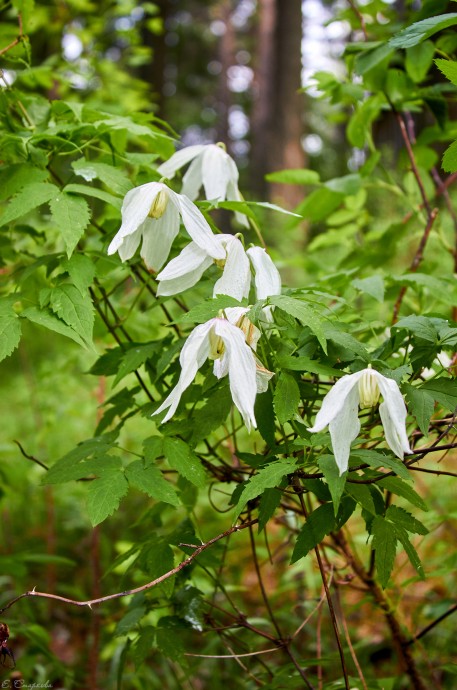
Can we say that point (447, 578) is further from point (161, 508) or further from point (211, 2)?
point (211, 2)

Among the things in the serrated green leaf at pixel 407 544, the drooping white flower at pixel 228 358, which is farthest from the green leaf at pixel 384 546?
the drooping white flower at pixel 228 358

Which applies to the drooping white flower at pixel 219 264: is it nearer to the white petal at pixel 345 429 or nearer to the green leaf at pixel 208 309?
the green leaf at pixel 208 309

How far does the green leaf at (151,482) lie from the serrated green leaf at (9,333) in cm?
23

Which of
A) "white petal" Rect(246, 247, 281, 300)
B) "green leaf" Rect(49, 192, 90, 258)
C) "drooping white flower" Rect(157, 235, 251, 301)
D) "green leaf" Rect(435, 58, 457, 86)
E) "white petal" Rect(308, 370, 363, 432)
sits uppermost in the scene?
"green leaf" Rect(435, 58, 457, 86)

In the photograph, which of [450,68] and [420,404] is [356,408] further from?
[450,68]

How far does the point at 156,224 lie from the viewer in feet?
2.91

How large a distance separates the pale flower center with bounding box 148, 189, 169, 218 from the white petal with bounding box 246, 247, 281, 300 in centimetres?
14

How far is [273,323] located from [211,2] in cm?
1264

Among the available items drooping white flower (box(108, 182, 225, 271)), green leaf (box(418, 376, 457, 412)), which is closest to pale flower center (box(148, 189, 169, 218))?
drooping white flower (box(108, 182, 225, 271))

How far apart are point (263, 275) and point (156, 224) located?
175 mm

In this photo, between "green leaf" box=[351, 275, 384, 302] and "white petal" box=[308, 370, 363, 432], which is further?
"green leaf" box=[351, 275, 384, 302]

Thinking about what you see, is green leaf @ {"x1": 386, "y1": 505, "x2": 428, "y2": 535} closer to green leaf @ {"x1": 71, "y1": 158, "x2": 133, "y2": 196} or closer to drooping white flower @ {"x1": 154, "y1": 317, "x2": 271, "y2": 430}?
drooping white flower @ {"x1": 154, "y1": 317, "x2": 271, "y2": 430}

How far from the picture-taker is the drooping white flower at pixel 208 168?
1026 mm

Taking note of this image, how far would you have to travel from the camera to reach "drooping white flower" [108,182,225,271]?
81 cm
